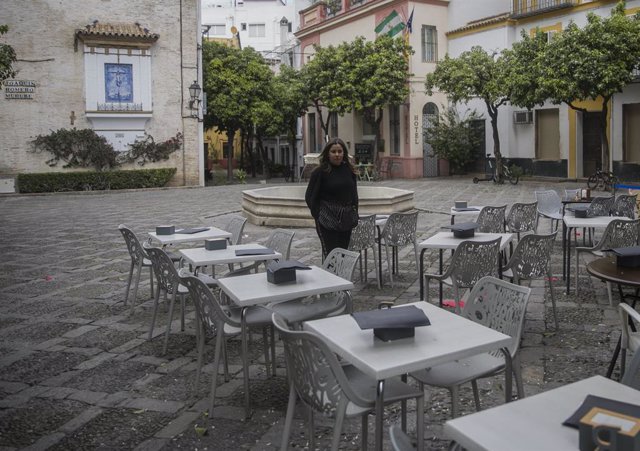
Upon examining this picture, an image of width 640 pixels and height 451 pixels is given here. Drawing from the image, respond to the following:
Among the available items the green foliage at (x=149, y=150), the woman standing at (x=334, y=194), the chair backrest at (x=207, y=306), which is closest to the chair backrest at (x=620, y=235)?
the woman standing at (x=334, y=194)

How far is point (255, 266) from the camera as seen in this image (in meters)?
5.85

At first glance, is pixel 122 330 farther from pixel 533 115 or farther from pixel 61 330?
pixel 533 115

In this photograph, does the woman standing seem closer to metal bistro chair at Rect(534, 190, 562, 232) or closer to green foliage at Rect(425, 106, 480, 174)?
metal bistro chair at Rect(534, 190, 562, 232)

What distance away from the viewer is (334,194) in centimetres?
622

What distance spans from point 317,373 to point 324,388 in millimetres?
72

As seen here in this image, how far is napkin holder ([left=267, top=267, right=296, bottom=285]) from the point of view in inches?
171

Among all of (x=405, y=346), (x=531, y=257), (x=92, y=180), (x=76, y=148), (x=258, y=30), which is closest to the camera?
(x=405, y=346)

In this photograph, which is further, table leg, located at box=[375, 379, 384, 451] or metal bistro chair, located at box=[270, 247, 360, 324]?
metal bistro chair, located at box=[270, 247, 360, 324]

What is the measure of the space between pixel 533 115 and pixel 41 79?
18304 millimetres

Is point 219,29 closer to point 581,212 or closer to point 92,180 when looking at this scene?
point 92,180

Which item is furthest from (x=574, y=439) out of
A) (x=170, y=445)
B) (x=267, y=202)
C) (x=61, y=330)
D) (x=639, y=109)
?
(x=639, y=109)

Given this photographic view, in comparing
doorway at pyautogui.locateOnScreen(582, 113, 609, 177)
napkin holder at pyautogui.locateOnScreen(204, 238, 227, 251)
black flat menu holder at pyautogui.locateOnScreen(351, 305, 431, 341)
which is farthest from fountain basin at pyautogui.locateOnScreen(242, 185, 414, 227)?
doorway at pyautogui.locateOnScreen(582, 113, 609, 177)

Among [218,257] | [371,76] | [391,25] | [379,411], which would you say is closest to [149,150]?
[371,76]

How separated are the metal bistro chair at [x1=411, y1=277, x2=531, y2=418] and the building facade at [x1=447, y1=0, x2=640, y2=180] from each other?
65.8 ft
